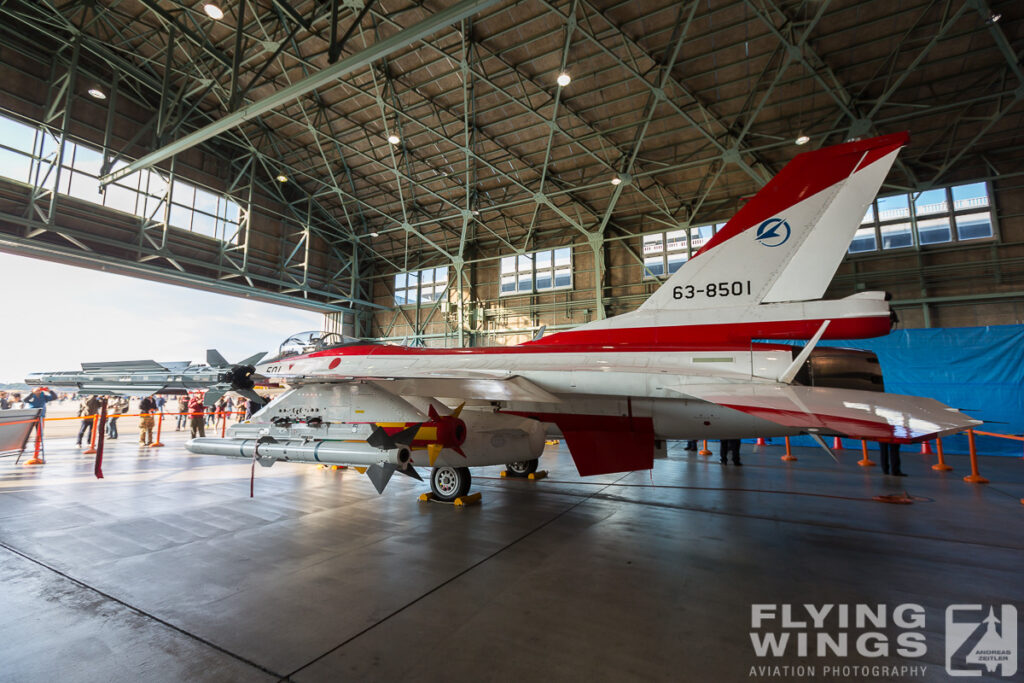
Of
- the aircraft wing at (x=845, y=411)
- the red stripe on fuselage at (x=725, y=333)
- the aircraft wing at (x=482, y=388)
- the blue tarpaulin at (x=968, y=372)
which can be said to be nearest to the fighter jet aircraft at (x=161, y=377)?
the aircraft wing at (x=482, y=388)

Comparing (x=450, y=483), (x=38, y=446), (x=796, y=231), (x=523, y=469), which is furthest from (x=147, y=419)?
(x=796, y=231)

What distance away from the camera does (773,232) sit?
16.1 ft

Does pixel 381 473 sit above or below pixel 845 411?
below


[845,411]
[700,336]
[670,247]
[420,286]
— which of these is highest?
[670,247]

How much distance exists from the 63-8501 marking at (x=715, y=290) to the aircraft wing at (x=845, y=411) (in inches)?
52.9

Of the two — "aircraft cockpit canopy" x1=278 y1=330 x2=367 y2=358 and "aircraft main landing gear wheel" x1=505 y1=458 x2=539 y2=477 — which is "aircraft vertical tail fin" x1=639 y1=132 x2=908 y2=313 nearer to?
"aircraft main landing gear wheel" x1=505 y1=458 x2=539 y2=477

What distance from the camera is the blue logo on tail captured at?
4824 mm

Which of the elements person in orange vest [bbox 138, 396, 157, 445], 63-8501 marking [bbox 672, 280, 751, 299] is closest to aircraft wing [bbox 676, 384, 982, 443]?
63-8501 marking [bbox 672, 280, 751, 299]

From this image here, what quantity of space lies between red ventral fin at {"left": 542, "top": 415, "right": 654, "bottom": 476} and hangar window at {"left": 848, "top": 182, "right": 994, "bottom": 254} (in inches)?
567

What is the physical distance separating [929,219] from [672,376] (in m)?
18.1

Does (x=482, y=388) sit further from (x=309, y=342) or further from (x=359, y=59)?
(x=359, y=59)

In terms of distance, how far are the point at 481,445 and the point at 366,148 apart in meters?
16.0

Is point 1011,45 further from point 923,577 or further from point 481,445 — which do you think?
point 481,445

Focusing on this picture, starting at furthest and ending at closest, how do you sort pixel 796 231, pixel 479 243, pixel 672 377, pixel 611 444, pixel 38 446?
→ pixel 479 243 < pixel 38 446 < pixel 611 444 < pixel 796 231 < pixel 672 377
